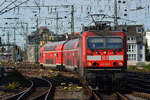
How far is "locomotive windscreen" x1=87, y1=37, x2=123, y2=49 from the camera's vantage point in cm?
1684

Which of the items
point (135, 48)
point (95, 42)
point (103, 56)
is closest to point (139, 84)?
point (103, 56)

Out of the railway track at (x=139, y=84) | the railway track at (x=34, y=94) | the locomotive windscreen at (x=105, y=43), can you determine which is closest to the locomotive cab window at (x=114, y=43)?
the locomotive windscreen at (x=105, y=43)

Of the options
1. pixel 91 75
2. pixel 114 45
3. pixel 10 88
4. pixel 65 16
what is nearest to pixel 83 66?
pixel 91 75

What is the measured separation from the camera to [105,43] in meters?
16.9

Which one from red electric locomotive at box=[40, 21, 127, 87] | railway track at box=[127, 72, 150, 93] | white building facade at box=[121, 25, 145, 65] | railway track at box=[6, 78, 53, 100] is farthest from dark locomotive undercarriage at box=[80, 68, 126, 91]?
white building facade at box=[121, 25, 145, 65]

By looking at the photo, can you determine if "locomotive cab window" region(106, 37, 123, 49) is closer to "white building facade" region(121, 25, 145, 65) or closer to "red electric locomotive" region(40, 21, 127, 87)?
"red electric locomotive" region(40, 21, 127, 87)

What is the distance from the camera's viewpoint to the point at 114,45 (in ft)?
55.4

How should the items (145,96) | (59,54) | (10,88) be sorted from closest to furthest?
(145,96), (10,88), (59,54)

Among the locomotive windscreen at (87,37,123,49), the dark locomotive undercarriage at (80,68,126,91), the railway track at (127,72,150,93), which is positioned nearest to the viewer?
the dark locomotive undercarriage at (80,68,126,91)

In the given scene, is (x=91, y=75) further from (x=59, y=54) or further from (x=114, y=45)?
(x=59, y=54)

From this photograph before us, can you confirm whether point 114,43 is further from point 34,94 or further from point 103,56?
point 34,94

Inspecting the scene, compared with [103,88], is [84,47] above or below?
above

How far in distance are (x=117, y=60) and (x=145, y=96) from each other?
2.54 meters

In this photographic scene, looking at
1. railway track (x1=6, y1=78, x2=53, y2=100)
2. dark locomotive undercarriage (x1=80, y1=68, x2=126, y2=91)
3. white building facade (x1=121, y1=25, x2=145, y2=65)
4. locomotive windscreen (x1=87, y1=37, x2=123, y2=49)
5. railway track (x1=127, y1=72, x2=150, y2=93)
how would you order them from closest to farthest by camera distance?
railway track (x1=6, y1=78, x2=53, y2=100) < dark locomotive undercarriage (x1=80, y1=68, x2=126, y2=91) < locomotive windscreen (x1=87, y1=37, x2=123, y2=49) < railway track (x1=127, y1=72, x2=150, y2=93) < white building facade (x1=121, y1=25, x2=145, y2=65)
